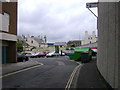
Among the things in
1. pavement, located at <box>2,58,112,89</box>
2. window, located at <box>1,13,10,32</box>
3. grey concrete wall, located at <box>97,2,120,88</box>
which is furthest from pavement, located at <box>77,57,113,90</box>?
window, located at <box>1,13,10,32</box>

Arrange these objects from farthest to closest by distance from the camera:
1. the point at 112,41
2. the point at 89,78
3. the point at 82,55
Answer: the point at 82,55, the point at 89,78, the point at 112,41

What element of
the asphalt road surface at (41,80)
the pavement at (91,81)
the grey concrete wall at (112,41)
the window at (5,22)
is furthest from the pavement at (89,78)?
the window at (5,22)

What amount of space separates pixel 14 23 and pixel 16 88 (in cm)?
1791

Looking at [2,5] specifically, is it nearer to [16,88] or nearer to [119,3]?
[16,88]

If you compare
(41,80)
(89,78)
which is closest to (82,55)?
(89,78)

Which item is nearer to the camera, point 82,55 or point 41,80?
point 41,80

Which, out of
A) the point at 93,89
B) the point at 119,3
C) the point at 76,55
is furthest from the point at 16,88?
the point at 76,55

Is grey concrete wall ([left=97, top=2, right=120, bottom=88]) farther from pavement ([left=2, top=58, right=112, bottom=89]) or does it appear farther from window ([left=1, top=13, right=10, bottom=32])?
window ([left=1, top=13, right=10, bottom=32])

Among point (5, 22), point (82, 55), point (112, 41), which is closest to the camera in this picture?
point (112, 41)

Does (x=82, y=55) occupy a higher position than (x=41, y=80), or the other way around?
(x=82, y=55)

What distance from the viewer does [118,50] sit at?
718 cm

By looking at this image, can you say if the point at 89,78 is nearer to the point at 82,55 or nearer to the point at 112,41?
the point at 112,41

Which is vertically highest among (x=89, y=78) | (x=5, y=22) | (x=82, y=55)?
(x=5, y=22)

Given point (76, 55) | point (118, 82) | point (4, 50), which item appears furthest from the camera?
point (76, 55)
